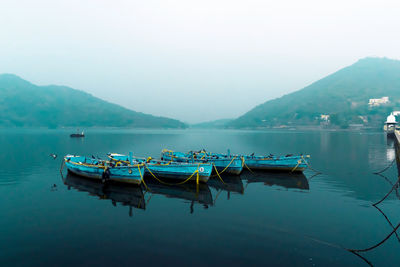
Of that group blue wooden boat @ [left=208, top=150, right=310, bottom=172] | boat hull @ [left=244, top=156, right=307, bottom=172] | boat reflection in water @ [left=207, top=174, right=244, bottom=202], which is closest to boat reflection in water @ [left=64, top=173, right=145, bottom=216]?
boat reflection in water @ [left=207, top=174, right=244, bottom=202]

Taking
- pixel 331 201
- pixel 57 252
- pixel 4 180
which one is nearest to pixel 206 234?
pixel 57 252

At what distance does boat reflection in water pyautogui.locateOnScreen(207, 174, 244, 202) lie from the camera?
26.6 metres

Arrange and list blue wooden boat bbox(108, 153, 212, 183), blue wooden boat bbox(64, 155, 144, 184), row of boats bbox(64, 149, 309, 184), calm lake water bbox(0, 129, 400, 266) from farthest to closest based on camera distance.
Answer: blue wooden boat bbox(108, 153, 212, 183) → row of boats bbox(64, 149, 309, 184) → blue wooden boat bbox(64, 155, 144, 184) → calm lake water bbox(0, 129, 400, 266)

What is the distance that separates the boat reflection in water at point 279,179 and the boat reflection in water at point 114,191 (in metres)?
15.0

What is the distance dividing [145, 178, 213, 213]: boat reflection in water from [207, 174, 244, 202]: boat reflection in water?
58.5 inches

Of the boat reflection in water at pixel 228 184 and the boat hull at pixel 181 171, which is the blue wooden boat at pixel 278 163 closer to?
the boat reflection in water at pixel 228 184

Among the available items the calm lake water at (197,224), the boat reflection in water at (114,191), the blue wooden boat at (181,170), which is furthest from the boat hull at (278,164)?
the boat reflection in water at (114,191)

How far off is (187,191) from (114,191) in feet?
25.8

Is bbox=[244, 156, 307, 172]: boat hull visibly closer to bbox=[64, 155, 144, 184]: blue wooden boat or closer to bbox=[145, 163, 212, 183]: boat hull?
bbox=[145, 163, 212, 183]: boat hull

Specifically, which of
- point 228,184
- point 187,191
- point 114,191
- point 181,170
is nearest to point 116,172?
point 114,191

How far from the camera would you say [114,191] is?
25.0 metres

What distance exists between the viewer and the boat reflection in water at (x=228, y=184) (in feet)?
87.2

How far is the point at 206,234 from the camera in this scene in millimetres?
14883

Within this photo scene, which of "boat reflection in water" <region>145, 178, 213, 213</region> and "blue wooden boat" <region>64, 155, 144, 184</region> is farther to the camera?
"blue wooden boat" <region>64, 155, 144, 184</region>
